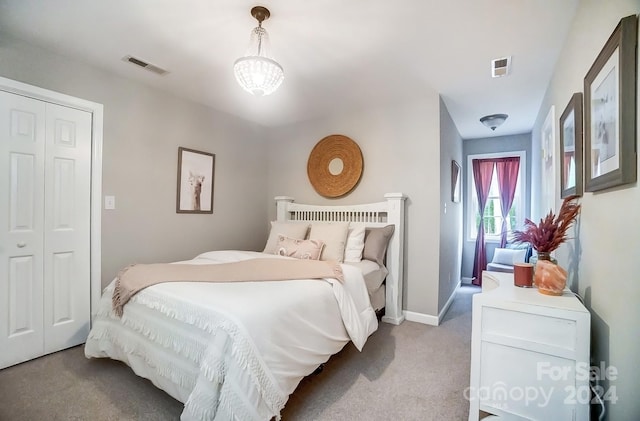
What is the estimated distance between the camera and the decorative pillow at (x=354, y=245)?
9.51 ft

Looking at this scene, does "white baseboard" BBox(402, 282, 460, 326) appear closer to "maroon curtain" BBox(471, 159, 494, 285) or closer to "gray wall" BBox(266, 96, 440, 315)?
"gray wall" BBox(266, 96, 440, 315)

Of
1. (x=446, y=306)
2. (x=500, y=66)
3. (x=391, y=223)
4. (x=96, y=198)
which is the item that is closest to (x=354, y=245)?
(x=391, y=223)

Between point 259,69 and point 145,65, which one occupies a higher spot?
point 145,65

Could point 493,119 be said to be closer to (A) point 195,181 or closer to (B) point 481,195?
(B) point 481,195

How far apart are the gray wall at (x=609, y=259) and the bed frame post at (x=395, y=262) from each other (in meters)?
1.47

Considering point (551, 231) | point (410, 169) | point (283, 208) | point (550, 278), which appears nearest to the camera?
point (550, 278)

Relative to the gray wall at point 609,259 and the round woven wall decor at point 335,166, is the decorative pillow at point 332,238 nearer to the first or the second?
the round woven wall decor at point 335,166

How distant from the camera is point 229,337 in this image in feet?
4.38

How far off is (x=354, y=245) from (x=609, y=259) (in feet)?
6.45

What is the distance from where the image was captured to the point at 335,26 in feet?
6.44

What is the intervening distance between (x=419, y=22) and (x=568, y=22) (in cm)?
98

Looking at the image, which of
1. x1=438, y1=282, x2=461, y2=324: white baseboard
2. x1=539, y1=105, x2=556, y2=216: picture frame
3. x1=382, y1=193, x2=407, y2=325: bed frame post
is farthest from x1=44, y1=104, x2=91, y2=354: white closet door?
x1=539, y1=105, x2=556, y2=216: picture frame

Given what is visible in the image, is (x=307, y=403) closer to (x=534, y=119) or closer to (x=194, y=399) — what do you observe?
(x=194, y=399)

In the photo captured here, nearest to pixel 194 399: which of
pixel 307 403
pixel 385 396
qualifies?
pixel 307 403
